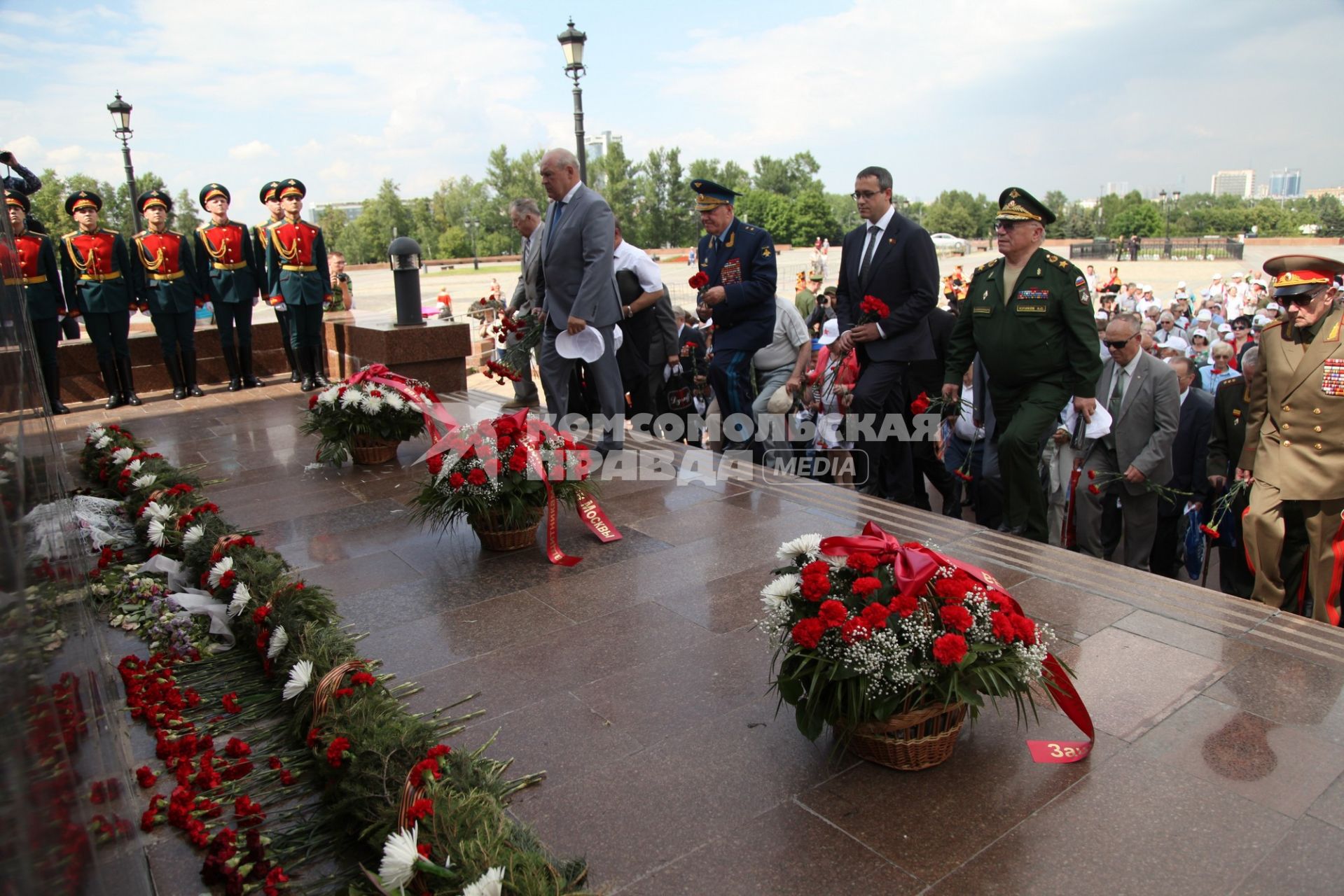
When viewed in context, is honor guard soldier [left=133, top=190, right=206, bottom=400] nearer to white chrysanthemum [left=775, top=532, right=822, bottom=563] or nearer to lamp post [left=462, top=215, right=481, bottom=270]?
white chrysanthemum [left=775, top=532, right=822, bottom=563]

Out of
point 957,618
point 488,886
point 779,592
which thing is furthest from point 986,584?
point 488,886

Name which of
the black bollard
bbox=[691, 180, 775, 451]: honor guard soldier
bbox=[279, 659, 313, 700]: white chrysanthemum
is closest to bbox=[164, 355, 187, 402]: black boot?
the black bollard

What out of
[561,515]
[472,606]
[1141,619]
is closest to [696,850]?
[472,606]

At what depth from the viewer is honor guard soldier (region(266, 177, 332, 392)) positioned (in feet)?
30.6

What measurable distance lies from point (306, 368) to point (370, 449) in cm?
380

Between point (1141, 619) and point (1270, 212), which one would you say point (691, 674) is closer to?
point (1141, 619)

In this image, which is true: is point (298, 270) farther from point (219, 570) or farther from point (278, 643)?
point (278, 643)

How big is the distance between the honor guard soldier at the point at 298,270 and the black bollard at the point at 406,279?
766 millimetres

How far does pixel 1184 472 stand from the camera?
6090 millimetres

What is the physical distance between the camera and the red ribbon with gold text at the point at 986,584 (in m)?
2.66

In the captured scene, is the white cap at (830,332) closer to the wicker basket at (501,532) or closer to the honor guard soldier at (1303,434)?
the honor guard soldier at (1303,434)

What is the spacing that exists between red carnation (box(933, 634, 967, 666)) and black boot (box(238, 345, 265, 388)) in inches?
364

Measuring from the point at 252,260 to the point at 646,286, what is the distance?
4784 millimetres

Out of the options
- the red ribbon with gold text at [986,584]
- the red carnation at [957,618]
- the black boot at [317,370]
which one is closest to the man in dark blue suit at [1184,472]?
the red ribbon with gold text at [986,584]
